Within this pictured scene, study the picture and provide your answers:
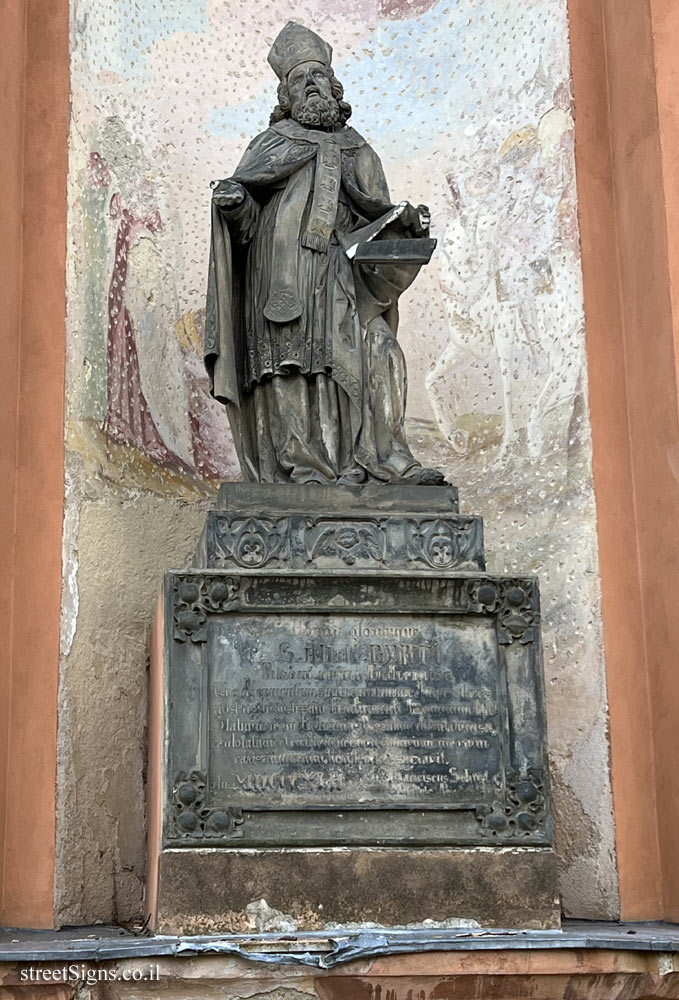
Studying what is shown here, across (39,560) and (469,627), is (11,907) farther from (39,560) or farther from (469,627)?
(469,627)

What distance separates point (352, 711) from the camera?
6.45m

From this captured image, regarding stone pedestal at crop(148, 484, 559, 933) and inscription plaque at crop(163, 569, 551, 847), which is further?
inscription plaque at crop(163, 569, 551, 847)

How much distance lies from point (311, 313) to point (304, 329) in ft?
0.25

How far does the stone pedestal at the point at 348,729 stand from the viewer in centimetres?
621

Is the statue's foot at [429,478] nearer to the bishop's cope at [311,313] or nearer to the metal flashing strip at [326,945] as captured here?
the bishop's cope at [311,313]

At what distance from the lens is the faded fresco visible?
7672 millimetres

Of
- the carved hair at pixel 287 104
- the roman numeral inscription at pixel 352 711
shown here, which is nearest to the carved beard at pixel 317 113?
the carved hair at pixel 287 104

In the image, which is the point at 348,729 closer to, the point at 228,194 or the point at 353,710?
the point at 353,710

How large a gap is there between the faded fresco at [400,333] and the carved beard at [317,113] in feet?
4.37

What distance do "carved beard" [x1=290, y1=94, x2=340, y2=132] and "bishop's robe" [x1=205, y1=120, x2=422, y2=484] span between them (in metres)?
0.12

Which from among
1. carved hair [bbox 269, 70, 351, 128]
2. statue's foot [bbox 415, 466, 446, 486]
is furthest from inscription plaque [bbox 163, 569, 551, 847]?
carved hair [bbox 269, 70, 351, 128]

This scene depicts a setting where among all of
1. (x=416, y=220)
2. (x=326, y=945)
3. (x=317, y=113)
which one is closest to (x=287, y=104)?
(x=317, y=113)

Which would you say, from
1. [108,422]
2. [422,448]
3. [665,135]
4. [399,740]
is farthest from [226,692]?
[665,135]

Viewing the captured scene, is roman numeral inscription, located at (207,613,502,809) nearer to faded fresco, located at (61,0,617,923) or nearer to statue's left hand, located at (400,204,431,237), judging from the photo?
faded fresco, located at (61,0,617,923)
